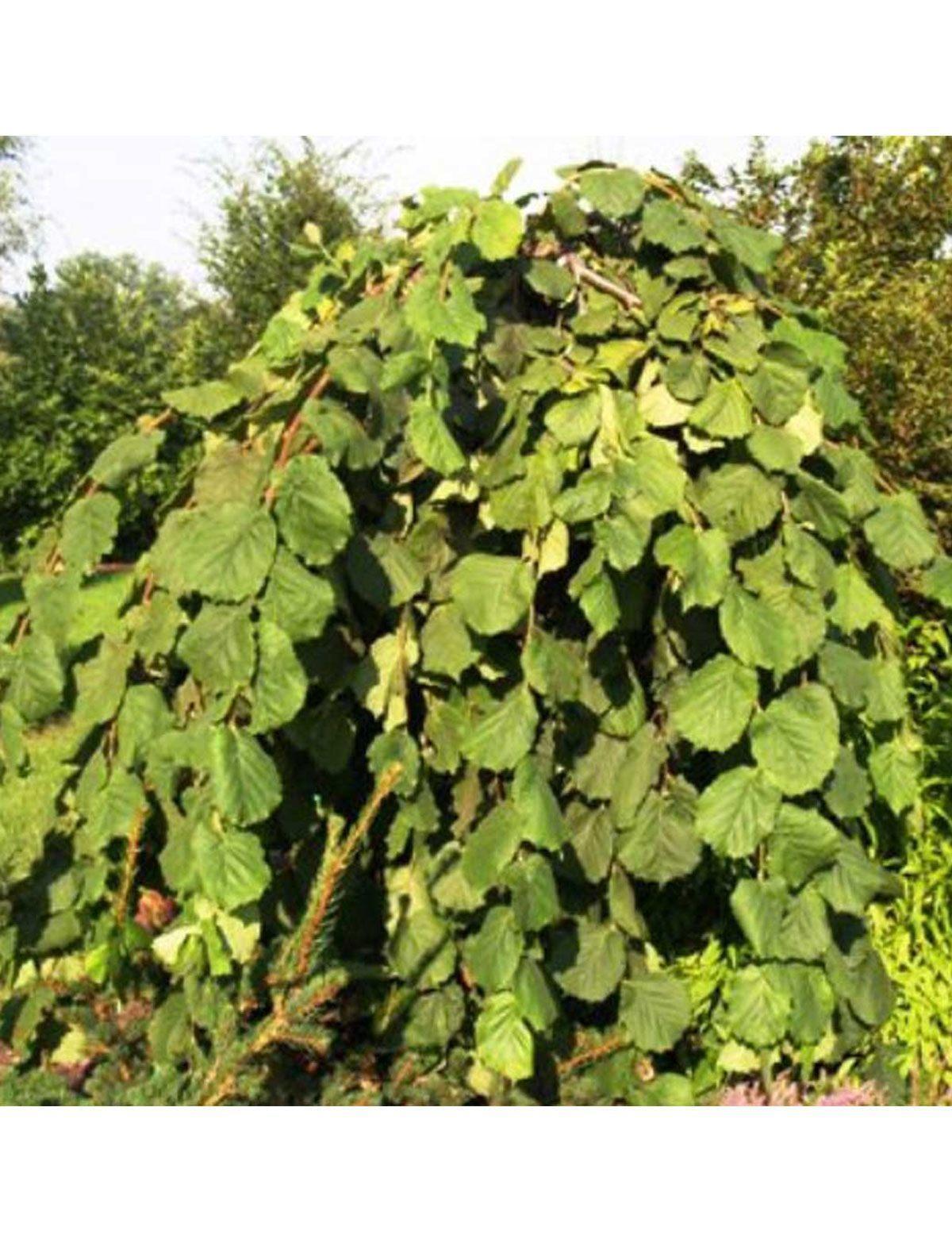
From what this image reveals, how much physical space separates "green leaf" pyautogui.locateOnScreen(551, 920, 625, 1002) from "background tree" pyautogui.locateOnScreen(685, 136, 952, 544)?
1.82 meters

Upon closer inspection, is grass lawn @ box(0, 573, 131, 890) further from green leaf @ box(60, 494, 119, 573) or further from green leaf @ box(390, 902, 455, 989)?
green leaf @ box(390, 902, 455, 989)

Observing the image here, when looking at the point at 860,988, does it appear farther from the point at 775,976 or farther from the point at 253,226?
the point at 253,226

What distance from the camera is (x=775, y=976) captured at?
1.84 meters

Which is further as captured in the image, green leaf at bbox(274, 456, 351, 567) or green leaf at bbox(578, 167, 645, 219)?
green leaf at bbox(578, 167, 645, 219)

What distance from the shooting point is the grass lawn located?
2.19 metres

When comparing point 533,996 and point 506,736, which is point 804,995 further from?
point 506,736

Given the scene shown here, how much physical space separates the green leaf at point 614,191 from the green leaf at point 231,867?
1.00 metres

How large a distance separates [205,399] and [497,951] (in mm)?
874

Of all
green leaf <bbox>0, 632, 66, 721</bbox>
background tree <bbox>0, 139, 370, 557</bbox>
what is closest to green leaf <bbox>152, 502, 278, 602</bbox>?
green leaf <bbox>0, 632, 66, 721</bbox>

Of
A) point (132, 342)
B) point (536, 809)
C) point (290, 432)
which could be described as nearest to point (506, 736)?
point (536, 809)

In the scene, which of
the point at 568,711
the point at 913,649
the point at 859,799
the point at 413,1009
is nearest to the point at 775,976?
the point at 859,799

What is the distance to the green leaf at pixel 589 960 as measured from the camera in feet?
7.00

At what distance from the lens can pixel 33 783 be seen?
17.3ft

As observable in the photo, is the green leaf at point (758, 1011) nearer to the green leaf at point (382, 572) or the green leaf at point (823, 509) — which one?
the green leaf at point (823, 509)
